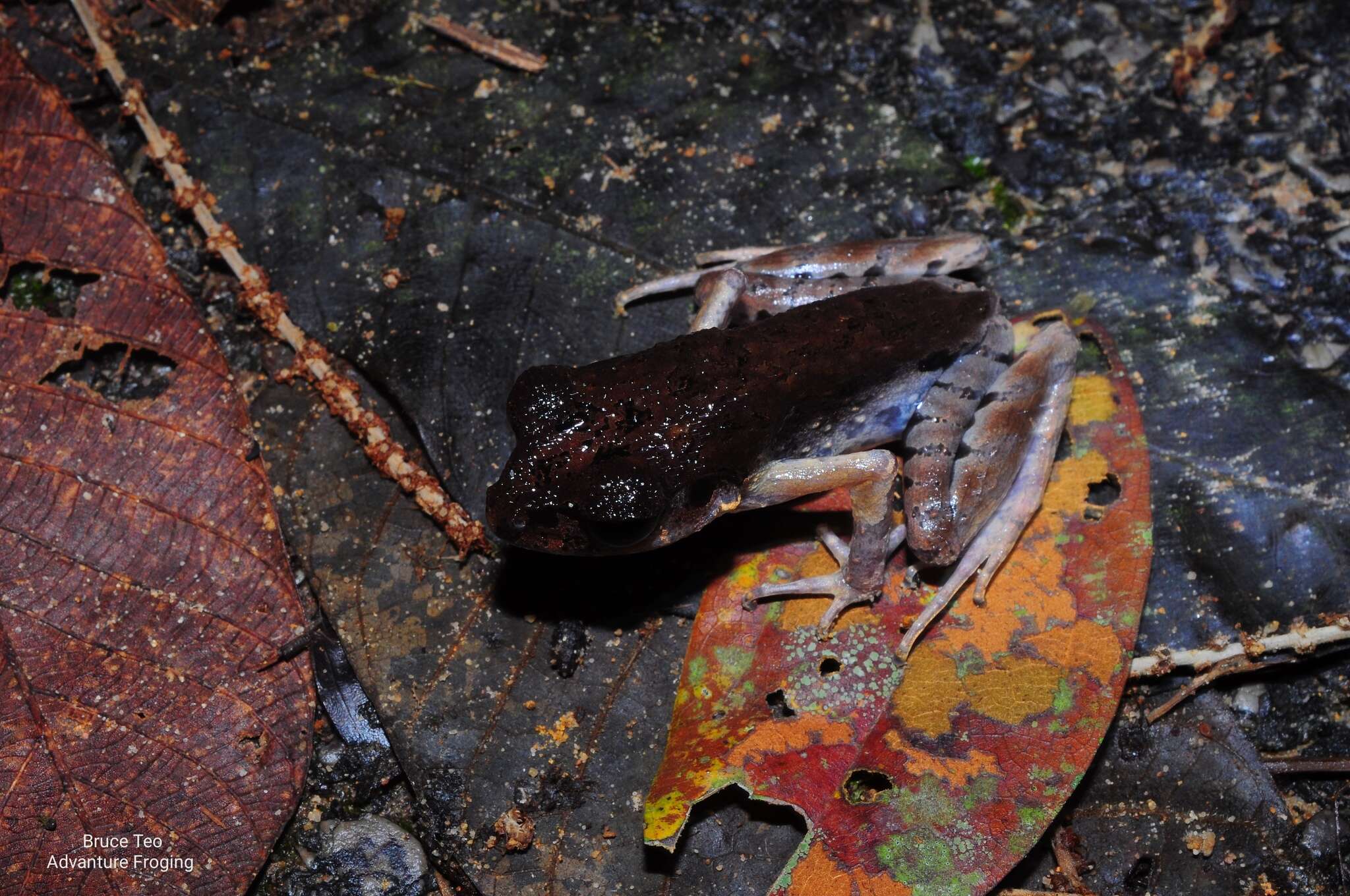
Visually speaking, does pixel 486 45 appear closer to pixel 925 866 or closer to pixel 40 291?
pixel 40 291

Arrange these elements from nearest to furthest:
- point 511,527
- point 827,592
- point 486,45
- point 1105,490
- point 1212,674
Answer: point 511,527, point 827,592, point 1212,674, point 1105,490, point 486,45

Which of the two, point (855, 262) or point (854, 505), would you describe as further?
Result: point (855, 262)

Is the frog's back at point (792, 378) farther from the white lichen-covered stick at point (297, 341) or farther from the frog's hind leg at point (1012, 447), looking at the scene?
the white lichen-covered stick at point (297, 341)

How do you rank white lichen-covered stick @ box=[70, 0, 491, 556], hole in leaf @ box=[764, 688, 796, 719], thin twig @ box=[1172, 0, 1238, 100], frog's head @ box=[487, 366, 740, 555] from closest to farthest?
frog's head @ box=[487, 366, 740, 555]
hole in leaf @ box=[764, 688, 796, 719]
white lichen-covered stick @ box=[70, 0, 491, 556]
thin twig @ box=[1172, 0, 1238, 100]

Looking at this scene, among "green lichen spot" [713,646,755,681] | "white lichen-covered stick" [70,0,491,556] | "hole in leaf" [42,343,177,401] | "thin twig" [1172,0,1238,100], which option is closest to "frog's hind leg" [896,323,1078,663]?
"green lichen spot" [713,646,755,681]

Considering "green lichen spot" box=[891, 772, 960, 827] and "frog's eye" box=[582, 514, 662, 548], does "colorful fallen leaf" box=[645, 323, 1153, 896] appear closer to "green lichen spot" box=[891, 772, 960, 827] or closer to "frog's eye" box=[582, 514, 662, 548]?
"green lichen spot" box=[891, 772, 960, 827]

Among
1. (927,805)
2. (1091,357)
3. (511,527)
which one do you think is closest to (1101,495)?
(1091,357)

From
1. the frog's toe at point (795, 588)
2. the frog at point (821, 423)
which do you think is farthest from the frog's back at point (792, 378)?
the frog's toe at point (795, 588)

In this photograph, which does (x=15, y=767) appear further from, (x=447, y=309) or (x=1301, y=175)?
(x=1301, y=175)
